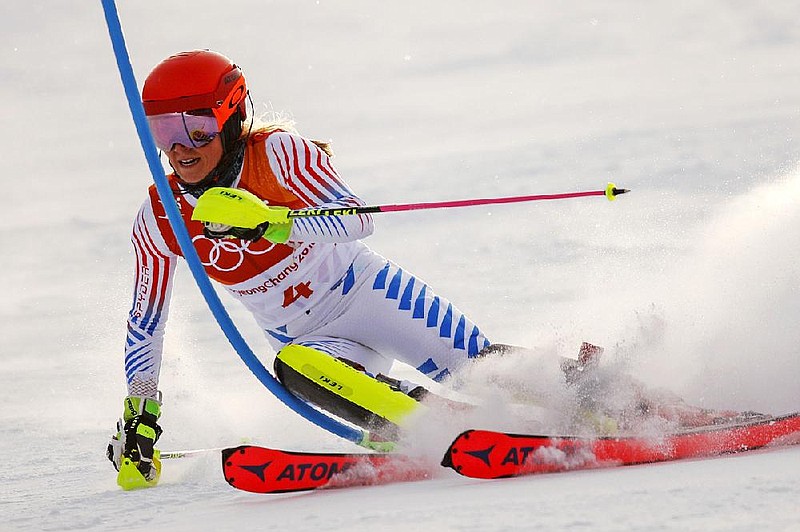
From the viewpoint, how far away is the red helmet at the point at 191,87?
3629mm

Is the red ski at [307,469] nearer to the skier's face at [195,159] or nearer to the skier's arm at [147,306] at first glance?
the skier's arm at [147,306]

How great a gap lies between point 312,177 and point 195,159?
1.51 ft

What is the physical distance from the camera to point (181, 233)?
357cm

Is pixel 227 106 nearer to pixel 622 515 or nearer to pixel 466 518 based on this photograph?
pixel 466 518

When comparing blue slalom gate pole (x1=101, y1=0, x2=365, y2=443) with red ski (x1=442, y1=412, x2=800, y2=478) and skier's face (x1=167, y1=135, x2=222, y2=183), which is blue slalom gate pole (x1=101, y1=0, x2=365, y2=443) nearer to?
skier's face (x1=167, y1=135, x2=222, y2=183)

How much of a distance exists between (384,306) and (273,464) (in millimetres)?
955

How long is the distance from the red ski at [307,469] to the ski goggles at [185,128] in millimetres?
1195

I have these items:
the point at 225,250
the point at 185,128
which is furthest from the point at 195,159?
the point at 225,250

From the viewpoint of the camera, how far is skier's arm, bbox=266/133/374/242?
362cm

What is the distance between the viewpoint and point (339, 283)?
4020 millimetres

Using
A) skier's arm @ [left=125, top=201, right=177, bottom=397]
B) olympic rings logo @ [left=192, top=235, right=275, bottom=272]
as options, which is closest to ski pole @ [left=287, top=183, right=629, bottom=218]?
olympic rings logo @ [left=192, top=235, right=275, bottom=272]

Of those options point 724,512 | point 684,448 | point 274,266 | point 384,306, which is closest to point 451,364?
point 384,306

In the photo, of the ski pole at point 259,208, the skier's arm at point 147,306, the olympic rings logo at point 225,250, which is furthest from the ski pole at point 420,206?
the skier's arm at point 147,306

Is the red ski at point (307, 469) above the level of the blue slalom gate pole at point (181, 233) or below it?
below
